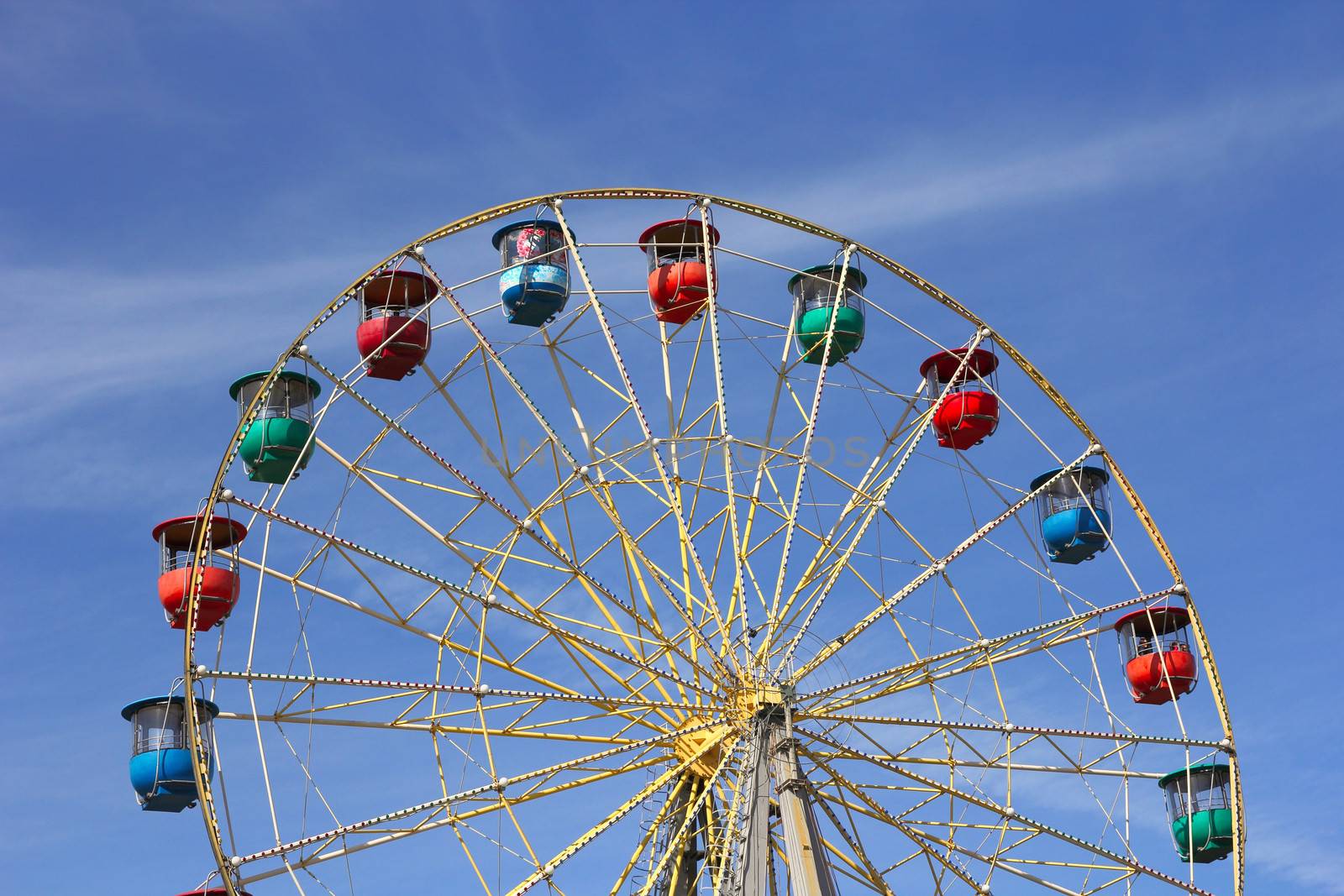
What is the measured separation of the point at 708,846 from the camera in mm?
26438

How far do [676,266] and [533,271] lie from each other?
2.20m

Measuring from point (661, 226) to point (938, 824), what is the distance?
355 inches

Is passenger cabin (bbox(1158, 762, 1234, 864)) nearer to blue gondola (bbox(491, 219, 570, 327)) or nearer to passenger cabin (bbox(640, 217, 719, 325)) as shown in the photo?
passenger cabin (bbox(640, 217, 719, 325))

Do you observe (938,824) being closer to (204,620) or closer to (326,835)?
(326,835)

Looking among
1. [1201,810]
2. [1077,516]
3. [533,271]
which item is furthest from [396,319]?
[1201,810]

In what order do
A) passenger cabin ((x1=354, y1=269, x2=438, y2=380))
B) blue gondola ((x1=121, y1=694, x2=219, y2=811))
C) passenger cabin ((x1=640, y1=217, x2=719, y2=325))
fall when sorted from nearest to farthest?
blue gondola ((x1=121, y1=694, x2=219, y2=811)) < passenger cabin ((x1=354, y1=269, x2=438, y2=380)) < passenger cabin ((x1=640, y1=217, x2=719, y2=325))

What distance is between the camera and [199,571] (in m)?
26.7

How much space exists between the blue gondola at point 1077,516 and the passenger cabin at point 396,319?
9.04 metres

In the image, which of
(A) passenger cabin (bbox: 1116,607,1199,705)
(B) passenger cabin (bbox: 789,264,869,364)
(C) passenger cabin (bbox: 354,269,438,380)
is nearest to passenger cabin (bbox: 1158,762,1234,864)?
(A) passenger cabin (bbox: 1116,607,1199,705)

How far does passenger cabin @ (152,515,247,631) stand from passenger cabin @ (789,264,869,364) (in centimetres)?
843

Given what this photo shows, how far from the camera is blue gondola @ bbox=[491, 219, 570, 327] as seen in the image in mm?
28984

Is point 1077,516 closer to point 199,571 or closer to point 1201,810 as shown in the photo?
point 1201,810

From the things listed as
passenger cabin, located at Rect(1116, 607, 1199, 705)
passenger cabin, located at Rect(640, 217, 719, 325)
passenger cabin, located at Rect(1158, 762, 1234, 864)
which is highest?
passenger cabin, located at Rect(640, 217, 719, 325)

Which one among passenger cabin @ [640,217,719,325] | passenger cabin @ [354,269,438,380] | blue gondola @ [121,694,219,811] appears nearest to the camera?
blue gondola @ [121,694,219,811]
